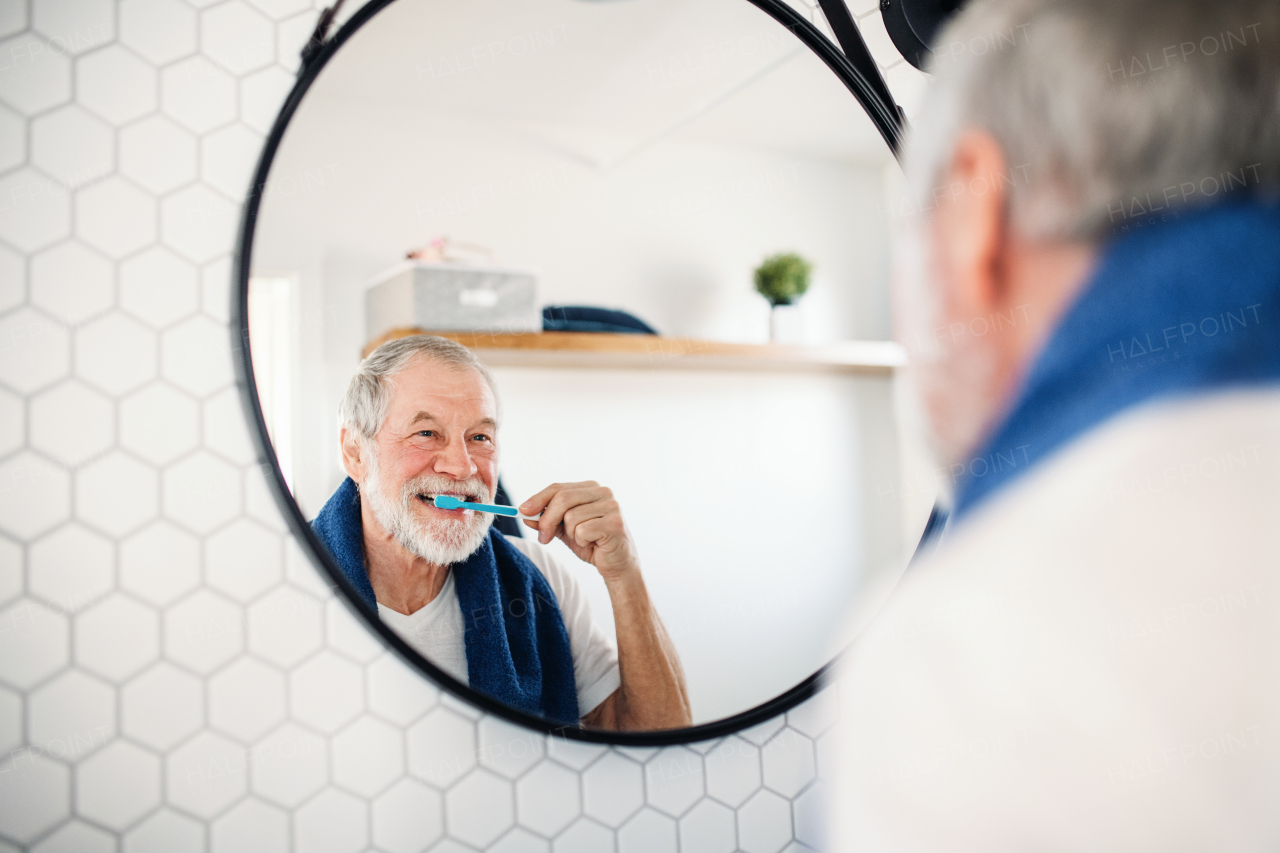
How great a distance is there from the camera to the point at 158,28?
0.66 metres

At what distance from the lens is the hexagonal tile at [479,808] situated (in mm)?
720

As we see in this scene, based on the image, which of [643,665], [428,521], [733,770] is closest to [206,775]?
[428,521]

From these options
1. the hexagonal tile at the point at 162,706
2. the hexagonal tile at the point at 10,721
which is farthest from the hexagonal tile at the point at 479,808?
the hexagonal tile at the point at 10,721

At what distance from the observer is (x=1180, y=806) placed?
11.1 inches

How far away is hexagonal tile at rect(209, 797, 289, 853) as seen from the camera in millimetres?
648

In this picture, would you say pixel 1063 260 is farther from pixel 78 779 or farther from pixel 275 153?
pixel 78 779

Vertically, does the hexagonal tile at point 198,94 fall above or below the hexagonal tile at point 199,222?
above

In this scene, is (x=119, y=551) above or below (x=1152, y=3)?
below

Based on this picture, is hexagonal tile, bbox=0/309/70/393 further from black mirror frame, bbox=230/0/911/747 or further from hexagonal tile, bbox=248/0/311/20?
hexagonal tile, bbox=248/0/311/20

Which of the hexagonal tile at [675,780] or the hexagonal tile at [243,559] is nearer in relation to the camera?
the hexagonal tile at [243,559]

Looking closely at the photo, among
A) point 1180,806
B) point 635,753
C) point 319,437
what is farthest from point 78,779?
point 1180,806

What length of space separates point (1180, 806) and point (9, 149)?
0.80 meters

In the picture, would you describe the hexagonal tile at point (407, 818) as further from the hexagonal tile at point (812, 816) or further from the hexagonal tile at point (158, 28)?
the hexagonal tile at point (158, 28)

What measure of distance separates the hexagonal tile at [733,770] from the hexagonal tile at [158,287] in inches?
24.7
